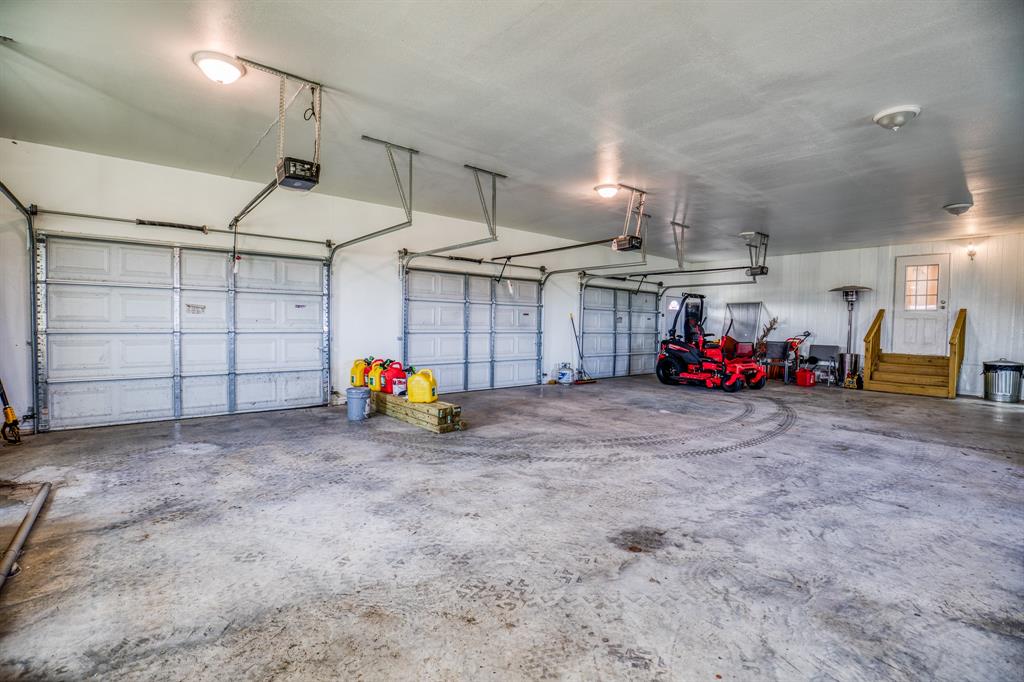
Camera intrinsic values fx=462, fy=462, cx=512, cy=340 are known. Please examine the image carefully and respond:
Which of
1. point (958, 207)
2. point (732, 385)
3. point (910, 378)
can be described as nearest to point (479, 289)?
point (732, 385)

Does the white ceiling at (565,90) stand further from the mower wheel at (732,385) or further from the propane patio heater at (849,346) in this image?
the propane patio heater at (849,346)

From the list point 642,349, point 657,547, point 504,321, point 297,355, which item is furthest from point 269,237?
point 642,349

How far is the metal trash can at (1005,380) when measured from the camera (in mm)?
8406

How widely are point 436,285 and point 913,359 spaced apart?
1025 cm

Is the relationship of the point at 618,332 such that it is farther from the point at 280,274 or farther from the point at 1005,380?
the point at 280,274

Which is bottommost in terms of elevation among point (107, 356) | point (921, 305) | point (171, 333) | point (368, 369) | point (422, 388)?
point (422, 388)

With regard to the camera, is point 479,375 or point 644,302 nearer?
point 479,375

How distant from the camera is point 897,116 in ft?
13.0

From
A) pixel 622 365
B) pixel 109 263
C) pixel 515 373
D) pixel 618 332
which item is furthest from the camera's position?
pixel 622 365

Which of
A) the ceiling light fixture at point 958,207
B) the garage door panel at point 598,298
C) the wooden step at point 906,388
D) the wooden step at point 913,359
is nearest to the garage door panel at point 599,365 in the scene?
the garage door panel at point 598,298

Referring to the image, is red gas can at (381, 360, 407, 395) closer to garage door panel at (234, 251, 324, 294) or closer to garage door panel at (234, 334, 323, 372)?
garage door panel at (234, 334, 323, 372)

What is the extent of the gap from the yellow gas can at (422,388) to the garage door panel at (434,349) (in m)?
2.19

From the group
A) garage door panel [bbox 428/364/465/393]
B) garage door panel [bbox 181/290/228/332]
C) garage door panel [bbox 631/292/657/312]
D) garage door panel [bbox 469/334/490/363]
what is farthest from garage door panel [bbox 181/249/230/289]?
garage door panel [bbox 631/292/657/312]

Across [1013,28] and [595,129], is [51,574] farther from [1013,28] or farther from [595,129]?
[1013,28]
